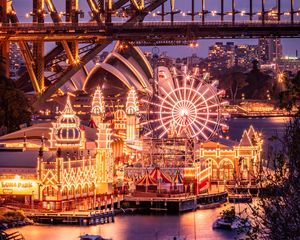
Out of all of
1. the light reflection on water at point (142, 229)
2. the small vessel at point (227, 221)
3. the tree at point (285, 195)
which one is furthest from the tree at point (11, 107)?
the tree at point (285, 195)

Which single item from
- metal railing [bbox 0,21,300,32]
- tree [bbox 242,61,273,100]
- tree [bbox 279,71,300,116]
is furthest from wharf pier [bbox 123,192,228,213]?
tree [bbox 242,61,273,100]

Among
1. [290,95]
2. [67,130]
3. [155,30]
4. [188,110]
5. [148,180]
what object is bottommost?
[148,180]

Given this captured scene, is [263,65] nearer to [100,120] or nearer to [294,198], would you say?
[100,120]

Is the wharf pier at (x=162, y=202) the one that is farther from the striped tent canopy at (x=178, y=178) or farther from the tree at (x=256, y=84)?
the tree at (x=256, y=84)

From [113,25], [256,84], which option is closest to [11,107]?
[113,25]

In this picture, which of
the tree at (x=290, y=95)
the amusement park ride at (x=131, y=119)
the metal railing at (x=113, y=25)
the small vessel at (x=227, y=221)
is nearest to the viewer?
the tree at (x=290, y=95)

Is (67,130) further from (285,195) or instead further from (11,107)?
(285,195)

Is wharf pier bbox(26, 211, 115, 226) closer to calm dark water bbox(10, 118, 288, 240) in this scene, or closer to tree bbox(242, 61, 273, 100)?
calm dark water bbox(10, 118, 288, 240)
